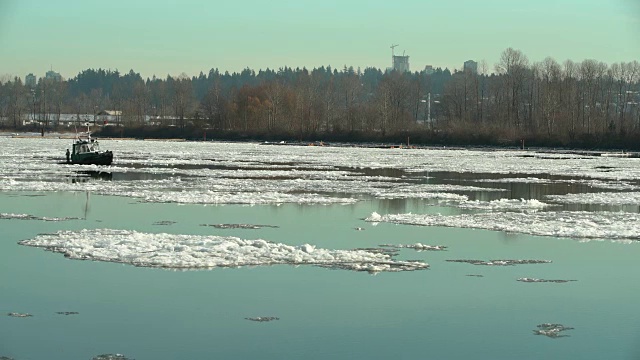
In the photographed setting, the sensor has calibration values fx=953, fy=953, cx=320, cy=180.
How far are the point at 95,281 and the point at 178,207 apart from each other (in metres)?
10.4

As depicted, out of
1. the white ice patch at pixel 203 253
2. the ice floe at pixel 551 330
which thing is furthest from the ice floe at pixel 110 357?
the white ice patch at pixel 203 253

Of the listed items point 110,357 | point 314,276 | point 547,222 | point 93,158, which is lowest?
point 110,357

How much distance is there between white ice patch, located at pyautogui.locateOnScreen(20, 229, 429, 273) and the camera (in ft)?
48.0

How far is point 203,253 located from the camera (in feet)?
50.0

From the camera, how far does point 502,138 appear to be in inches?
3351

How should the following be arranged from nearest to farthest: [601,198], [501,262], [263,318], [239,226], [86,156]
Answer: [263,318] < [501,262] < [239,226] < [601,198] < [86,156]

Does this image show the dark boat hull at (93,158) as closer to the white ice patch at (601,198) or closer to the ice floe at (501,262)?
the white ice patch at (601,198)

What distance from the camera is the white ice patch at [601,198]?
2628 cm

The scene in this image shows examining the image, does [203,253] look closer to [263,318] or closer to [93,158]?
[263,318]

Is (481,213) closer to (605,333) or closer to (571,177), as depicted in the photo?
(605,333)

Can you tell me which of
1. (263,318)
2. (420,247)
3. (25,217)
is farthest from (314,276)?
(25,217)

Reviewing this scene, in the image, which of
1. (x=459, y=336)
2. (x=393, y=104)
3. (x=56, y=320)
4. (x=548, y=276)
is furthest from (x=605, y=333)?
(x=393, y=104)

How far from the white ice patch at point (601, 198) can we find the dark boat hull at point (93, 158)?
22.7 metres

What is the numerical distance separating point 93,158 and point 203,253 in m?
30.5
